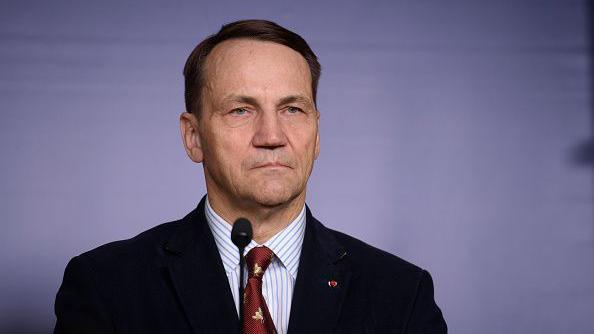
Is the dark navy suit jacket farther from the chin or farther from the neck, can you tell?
the chin

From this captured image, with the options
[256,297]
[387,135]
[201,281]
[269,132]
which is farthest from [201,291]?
[387,135]

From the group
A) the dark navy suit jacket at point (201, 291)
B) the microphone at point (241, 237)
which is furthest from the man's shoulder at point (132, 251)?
the microphone at point (241, 237)

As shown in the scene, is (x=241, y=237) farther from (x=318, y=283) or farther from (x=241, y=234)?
(x=318, y=283)

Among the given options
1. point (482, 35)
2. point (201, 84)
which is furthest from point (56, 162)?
point (482, 35)

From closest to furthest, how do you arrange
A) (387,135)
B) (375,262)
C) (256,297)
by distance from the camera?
Answer: 1. (256,297)
2. (375,262)
3. (387,135)

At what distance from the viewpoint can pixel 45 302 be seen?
3271 millimetres

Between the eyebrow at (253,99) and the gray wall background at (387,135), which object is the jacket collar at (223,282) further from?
the gray wall background at (387,135)

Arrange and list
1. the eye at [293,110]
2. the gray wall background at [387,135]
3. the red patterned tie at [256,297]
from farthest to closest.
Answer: the gray wall background at [387,135] < the eye at [293,110] < the red patterned tie at [256,297]

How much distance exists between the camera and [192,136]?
2457 mm

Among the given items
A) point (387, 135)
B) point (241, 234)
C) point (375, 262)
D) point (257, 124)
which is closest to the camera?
point (241, 234)

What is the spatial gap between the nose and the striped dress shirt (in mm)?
268

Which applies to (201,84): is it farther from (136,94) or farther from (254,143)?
(136,94)

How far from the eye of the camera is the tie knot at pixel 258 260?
2172 mm

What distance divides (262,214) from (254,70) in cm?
41
